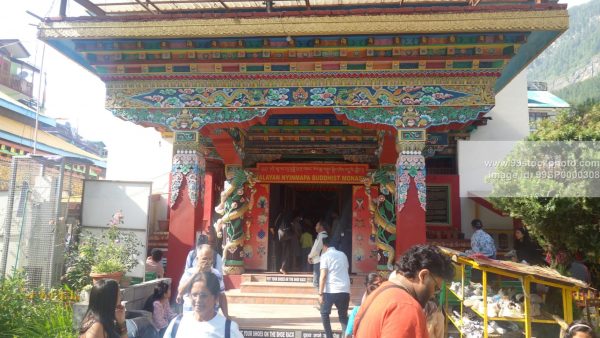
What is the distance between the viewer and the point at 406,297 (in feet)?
6.89

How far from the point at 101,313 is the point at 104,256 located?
132 inches

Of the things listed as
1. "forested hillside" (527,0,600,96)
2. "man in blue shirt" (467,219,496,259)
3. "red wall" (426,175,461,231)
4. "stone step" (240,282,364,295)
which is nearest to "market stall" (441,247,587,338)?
"man in blue shirt" (467,219,496,259)

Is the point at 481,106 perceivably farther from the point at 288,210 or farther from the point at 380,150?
the point at 288,210

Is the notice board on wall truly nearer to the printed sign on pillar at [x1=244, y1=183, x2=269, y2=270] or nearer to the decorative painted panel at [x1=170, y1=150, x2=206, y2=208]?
the decorative painted panel at [x1=170, y1=150, x2=206, y2=208]

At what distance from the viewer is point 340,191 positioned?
39.5 ft

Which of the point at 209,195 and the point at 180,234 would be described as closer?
the point at 180,234

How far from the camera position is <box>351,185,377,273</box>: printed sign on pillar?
34.7ft

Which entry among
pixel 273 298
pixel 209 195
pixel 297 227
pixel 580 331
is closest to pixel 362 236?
pixel 297 227

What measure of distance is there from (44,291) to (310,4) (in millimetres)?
5451

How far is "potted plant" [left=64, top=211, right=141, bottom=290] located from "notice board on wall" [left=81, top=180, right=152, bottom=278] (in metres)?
0.11

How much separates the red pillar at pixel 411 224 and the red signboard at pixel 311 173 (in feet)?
12.9

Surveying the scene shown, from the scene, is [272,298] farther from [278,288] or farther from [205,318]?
[205,318]

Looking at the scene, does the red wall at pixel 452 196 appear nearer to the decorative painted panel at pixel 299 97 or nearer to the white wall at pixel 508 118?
the white wall at pixel 508 118

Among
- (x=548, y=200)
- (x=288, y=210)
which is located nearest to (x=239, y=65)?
(x=548, y=200)
